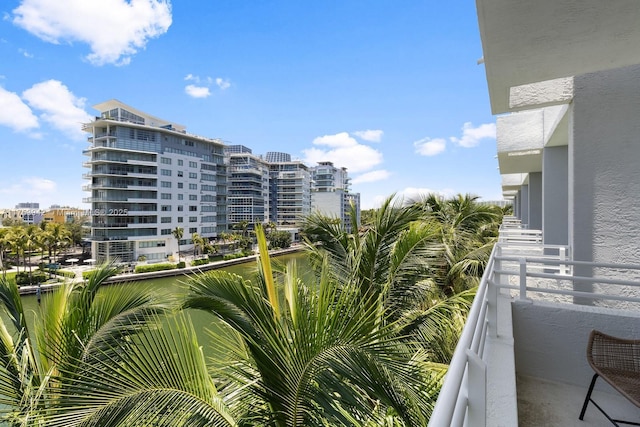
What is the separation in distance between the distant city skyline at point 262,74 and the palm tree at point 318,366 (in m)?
2.78

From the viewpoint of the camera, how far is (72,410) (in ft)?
6.34

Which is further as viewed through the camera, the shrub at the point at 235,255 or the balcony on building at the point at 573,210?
the shrub at the point at 235,255

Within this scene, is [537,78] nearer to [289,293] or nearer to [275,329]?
[289,293]

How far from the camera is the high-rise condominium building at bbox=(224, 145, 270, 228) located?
188 feet

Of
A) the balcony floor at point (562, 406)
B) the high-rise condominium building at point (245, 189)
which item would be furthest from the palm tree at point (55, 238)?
the balcony floor at point (562, 406)

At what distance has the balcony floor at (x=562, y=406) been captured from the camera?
→ 8.85 feet

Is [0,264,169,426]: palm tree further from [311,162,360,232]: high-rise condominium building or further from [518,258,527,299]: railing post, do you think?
[311,162,360,232]: high-rise condominium building

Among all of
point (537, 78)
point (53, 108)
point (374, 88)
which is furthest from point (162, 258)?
point (53, 108)

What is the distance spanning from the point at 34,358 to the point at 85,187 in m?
44.9

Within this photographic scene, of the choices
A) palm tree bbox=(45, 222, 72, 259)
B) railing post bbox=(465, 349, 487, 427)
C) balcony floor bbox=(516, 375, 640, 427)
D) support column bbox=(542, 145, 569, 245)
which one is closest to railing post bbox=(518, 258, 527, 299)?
balcony floor bbox=(516, 375, 640, 427)

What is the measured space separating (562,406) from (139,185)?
4438cm

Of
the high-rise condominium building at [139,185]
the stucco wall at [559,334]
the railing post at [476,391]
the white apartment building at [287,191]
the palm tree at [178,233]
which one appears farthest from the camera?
the white apartment building at [287,191]

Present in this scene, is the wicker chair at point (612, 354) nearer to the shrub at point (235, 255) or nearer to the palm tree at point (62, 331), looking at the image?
the palm tree at point (62, 331)

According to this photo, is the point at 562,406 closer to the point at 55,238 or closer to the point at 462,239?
the point at 462,239
